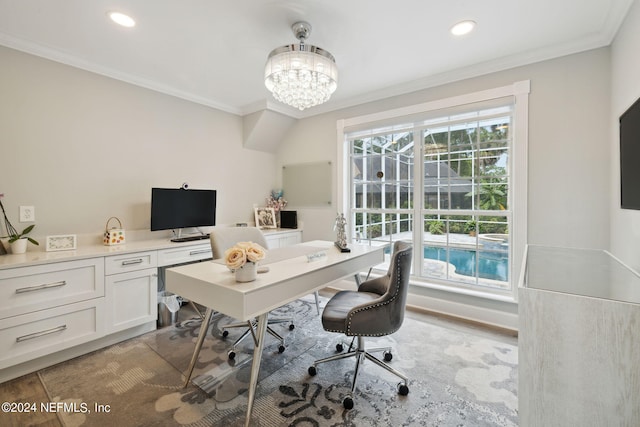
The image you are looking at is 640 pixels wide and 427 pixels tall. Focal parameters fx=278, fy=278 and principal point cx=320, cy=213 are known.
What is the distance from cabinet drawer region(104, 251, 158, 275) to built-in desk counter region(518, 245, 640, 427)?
2838 millimetres

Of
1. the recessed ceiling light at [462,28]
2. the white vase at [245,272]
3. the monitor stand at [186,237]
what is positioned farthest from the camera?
the monitor stand at [186,237]

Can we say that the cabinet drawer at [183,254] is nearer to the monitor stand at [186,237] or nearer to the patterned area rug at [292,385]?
the monitor stand at [186,237]

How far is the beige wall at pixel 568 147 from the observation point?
7.34 ft

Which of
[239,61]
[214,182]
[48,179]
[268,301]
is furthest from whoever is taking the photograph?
[214,182]

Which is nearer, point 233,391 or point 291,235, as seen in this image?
point 233,391

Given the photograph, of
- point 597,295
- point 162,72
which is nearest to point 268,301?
point 597,295

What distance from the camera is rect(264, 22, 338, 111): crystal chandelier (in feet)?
6.23

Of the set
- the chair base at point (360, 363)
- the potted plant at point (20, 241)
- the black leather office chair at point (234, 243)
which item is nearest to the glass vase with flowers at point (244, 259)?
the black leather office chair at point (234, 243)

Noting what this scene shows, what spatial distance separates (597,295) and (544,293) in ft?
0.59

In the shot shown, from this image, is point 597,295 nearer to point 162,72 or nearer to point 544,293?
point 544,293

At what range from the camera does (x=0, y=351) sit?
6.12 ft

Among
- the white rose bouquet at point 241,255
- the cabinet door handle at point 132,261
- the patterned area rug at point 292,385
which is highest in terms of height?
the white rose bouquet at point 241,255

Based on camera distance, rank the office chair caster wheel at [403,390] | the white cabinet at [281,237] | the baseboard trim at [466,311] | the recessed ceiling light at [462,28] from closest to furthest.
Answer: the office chair caster wheel at [403,390]
the recessed ceiling light at [462,28]
the baseboard trim at [466,311]
the white cabinet at [281,237]

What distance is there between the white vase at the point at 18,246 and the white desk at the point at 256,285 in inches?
58.8
